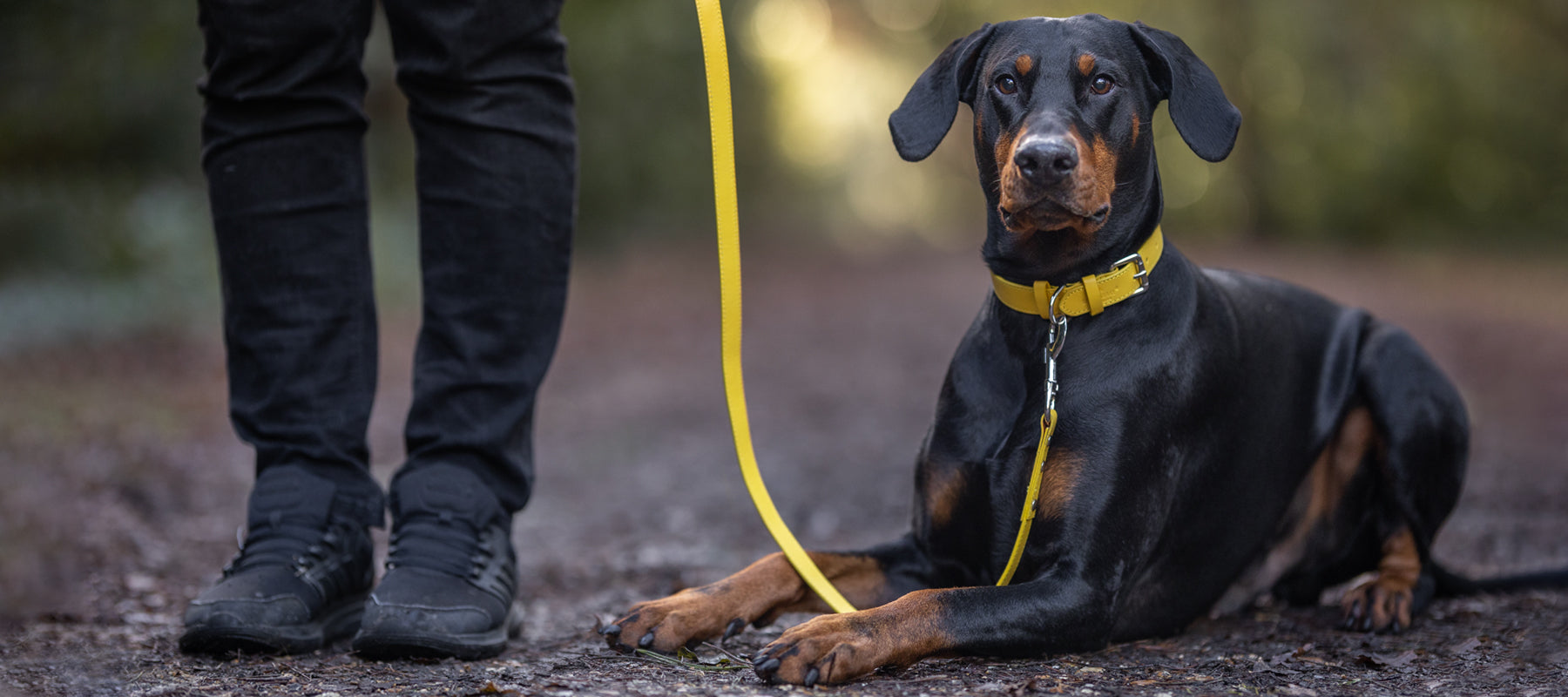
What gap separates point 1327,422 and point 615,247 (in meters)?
15.5

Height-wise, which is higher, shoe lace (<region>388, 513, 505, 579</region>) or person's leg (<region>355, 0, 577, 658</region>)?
person's leg (<region>355, 0, 577, 658</region>)

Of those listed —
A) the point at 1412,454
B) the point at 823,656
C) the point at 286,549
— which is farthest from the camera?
the point at 1412,454

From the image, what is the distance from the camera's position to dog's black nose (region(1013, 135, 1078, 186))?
2377 millimetres

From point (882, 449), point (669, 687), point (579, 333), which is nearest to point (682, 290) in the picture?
point (579, 333)

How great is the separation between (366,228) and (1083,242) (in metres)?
1.57

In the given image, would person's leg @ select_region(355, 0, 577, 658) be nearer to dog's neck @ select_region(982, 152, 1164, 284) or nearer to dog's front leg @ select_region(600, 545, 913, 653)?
dog's front leg @ select_region(600, 545, 913, 653)

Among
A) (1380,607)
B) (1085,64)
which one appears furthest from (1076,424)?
(1380,607)

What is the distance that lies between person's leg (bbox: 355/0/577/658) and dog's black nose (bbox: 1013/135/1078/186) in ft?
3.51

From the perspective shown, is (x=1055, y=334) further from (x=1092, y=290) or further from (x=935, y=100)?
(x=935, y=100)

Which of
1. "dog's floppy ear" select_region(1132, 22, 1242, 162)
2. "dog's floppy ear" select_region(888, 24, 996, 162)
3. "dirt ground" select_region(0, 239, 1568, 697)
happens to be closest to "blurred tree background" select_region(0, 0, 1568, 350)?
"dirt ground" select_region(0, 239, 1568, 697)

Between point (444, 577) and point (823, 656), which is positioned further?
point (444, 577)

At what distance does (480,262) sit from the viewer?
2787mm

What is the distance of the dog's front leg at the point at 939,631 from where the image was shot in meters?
2.19

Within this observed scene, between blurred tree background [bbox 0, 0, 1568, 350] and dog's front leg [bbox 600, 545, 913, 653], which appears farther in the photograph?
blurred tree background [bbox 0, 0, 1568, 350]
